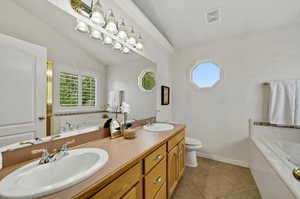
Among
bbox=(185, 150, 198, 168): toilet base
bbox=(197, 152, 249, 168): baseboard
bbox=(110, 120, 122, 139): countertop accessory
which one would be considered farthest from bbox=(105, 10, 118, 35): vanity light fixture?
bbox=(197, 152, 249, 168): baseboard

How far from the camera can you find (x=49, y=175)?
715 mm

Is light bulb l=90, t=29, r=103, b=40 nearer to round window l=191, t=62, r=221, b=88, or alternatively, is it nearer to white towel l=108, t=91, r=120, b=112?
white towel l=108, t=91, r=120, b=112

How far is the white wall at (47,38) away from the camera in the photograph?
29.4 inches

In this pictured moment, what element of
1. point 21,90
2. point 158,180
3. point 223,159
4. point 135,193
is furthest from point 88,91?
point 223,159

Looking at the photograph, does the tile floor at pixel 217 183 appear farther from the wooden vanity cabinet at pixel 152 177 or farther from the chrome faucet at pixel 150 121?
the chrome faucet at pixel 150 121

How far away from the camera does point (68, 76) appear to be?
41.3 inches

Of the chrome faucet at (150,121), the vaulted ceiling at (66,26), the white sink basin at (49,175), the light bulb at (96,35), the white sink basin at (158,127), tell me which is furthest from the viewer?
the chrome faucet at (150,121)

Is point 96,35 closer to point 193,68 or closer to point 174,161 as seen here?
point 174,161

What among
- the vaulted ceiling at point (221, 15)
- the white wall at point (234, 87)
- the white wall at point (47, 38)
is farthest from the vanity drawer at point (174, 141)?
the vaulted ceiling at point (221, 15)

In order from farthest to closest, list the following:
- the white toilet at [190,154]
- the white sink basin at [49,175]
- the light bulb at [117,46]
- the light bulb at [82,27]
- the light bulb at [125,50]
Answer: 1. the white toilet at [190,154]
2. the light bulb at [125,50]
3. the light bulb at [117,46]
4. the light bulb at [82,27]
5. the white sink basin at [49,175]

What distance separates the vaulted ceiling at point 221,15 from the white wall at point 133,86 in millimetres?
778

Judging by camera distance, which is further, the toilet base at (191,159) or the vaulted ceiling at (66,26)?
the toilet base at (191,159)

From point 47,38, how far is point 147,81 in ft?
4.25

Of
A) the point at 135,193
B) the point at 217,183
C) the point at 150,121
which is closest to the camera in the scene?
the point at 135,193
